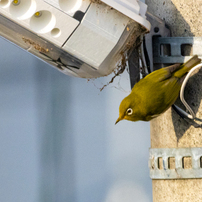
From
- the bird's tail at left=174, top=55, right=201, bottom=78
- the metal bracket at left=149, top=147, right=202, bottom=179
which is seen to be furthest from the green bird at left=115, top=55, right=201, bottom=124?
the metal bracket at left=149, top=147, right=202, bottom=179

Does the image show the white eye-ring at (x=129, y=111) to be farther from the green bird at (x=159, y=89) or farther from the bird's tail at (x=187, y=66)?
the bird's tail at (x=187, y=66)

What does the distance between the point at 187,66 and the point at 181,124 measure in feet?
0.70

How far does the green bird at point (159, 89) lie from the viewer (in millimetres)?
1097

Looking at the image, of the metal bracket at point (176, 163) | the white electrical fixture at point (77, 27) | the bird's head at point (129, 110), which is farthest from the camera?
the bird's head at point (129, 110)

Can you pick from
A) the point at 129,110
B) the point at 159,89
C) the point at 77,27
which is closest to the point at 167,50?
the point at 159,89

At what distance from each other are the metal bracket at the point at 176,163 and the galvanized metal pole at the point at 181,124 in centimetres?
2

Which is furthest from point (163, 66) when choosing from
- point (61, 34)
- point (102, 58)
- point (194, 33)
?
point (61, 34)

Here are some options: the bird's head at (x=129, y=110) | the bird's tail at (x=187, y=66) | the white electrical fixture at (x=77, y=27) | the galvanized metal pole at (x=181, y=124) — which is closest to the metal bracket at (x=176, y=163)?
the galvanized metal pole at (x=181, y=124)

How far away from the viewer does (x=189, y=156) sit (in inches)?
42.5

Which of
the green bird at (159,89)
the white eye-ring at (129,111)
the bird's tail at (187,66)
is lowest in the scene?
the white eye-ring at (129,111)

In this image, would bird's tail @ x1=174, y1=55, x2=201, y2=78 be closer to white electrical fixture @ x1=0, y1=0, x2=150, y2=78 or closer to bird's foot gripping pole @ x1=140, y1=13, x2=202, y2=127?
bird's foot gripping pole @ x1=140, y1=13, x2=202, y2=127

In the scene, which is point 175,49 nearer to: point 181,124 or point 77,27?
point 181,124

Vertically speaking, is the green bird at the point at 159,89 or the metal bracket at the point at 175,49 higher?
the metal bracket at the point at 175,49

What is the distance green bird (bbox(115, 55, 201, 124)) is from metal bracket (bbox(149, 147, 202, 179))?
15 cm
